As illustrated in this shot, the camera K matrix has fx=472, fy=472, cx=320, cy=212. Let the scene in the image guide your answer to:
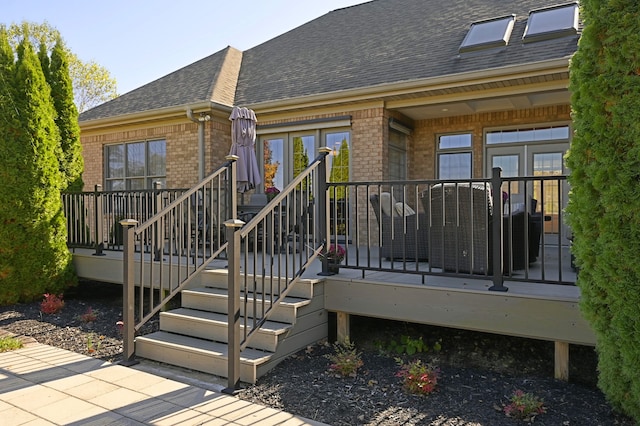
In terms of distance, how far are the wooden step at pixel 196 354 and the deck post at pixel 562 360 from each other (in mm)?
2259

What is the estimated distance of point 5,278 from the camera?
6258 millimetres

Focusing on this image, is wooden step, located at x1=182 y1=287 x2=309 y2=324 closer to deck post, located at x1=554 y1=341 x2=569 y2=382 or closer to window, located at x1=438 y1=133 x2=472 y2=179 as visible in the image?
deck post, located at x1=554 y1=341 x2=569 y2=382

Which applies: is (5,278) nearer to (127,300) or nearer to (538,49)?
(127,300)

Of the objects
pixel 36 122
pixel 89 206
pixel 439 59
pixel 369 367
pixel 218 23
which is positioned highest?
pixel 218 23

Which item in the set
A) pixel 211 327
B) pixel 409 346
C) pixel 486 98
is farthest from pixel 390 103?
pixel 211 327

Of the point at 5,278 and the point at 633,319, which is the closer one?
the point at 633,319

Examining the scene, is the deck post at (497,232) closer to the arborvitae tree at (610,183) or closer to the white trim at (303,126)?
the arborvitae tree at (610,183)

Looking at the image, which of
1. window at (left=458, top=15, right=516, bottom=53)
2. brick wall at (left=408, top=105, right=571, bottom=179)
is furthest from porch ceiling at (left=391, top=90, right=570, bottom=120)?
window at (left=458, top=15, right=516, bottom=53)

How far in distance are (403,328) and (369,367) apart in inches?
36.2

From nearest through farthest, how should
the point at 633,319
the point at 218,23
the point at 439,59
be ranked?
the point at 633,319
the point at 439,59
the point at 218,23

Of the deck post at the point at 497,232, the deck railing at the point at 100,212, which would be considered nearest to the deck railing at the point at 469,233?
the deck post at the point at 497,232

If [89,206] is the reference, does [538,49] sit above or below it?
above

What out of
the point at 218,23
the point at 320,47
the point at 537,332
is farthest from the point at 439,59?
the point at 218,23

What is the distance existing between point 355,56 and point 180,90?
4.00m
